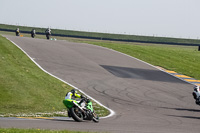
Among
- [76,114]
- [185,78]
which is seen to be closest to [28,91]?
[76,114]

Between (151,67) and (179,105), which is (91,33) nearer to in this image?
Answer: (151,67)

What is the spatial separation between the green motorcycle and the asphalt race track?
0.31 metres

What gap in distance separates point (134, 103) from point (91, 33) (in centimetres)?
7925

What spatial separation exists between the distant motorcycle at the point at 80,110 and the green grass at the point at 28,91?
9.45 ft

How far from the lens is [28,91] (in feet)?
63.5

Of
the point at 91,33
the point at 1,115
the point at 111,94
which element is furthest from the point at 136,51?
the point at 91,33

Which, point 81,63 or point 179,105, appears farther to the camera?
point 81,63

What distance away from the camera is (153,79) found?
28250mm

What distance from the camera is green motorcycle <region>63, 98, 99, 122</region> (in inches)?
540

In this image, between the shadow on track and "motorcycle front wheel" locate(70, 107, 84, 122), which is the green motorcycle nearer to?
"motorcycle front wheel" locate(70, 107, 84, 122)

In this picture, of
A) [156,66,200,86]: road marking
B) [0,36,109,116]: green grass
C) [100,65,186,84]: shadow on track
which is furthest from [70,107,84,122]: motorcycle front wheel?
[156,66,200,86]: road marking

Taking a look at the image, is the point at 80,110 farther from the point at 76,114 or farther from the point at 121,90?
the point at 121,90

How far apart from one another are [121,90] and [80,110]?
32.5ft

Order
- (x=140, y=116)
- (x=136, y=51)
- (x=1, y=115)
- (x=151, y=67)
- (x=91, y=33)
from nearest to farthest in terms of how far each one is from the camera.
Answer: (x=1, y=115) → (x=140, y=116) → (x=151, y=67) → (x=136, y=51) → (x=91, y=33)
